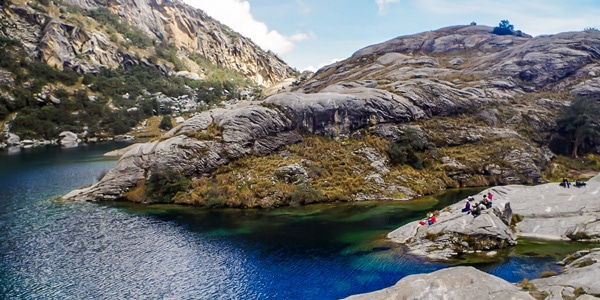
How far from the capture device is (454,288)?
22.1 m

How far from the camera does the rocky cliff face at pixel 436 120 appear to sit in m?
64.6

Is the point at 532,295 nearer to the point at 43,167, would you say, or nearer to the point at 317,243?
the point at 317,243

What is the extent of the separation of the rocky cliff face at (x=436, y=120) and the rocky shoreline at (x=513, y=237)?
1870 centimetres

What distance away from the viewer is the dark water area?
30.7 metres

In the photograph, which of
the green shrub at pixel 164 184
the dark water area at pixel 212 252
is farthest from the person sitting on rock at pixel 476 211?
the green shrub at pixel 164 184

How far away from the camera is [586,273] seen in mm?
23750

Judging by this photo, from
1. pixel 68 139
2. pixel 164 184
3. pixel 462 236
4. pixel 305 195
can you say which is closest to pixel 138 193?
pixel 164 184

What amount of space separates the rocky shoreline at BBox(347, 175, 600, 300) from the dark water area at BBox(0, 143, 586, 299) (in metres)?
2.33

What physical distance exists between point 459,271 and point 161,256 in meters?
28.5

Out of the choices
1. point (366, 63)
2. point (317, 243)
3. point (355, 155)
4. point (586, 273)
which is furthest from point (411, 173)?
point (366, 63)

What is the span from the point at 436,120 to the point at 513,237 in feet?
145

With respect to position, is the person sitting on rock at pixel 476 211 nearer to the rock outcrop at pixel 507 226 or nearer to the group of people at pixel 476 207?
the group of people at pixel 476 207

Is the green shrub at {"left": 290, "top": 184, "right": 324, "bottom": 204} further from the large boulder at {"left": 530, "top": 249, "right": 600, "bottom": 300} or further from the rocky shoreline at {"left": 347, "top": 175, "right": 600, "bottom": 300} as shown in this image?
the large boulder at {"left": 530, "top": 249, "right": 600, "bottom": 300}

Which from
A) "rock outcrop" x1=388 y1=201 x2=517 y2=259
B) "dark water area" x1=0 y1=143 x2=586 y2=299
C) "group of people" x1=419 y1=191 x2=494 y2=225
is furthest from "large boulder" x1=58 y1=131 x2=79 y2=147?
"rock outcrop" x1=388 y1=201 x2=517 y2=259
